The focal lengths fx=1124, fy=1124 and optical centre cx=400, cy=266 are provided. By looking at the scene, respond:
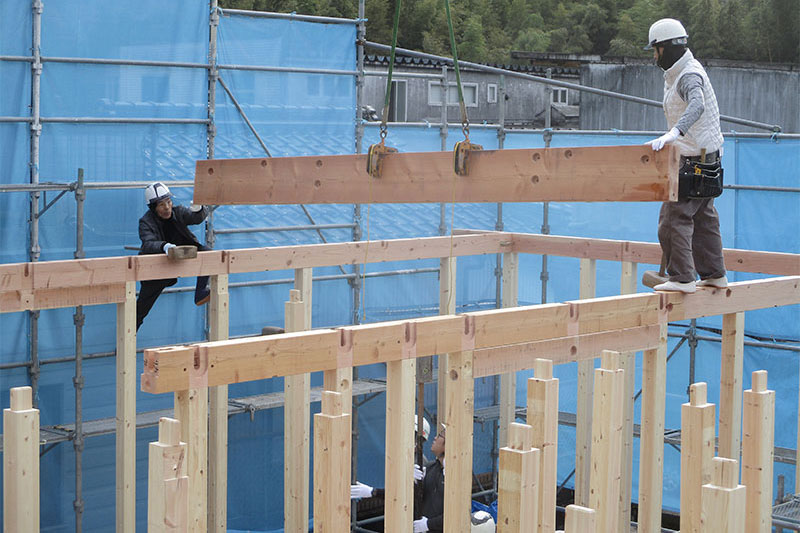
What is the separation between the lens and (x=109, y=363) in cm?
941

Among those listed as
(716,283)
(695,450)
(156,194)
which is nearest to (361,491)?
(156,194)

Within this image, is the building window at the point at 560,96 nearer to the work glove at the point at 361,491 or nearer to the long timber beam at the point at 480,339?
the work glove at the point at 361,491

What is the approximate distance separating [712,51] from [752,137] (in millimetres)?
29298

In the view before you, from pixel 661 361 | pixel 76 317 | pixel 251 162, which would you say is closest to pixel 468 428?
pixel 661 361

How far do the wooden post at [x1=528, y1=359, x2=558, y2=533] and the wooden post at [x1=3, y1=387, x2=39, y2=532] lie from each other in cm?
208

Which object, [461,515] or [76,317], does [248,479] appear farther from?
[461,515]

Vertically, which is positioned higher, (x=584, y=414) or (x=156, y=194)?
(x=156, y=194)

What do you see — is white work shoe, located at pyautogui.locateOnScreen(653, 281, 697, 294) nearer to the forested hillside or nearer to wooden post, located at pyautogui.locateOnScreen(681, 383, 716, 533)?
wooden post, located at pyautogui.locateOnScreen(681, 383, 716, 533)

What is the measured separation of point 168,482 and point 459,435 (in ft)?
4.53

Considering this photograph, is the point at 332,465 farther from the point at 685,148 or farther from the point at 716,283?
the point at 716,283

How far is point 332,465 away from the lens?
4.07 m

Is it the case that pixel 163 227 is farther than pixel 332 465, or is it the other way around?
pixel 163 227

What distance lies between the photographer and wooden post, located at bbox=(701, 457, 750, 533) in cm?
387

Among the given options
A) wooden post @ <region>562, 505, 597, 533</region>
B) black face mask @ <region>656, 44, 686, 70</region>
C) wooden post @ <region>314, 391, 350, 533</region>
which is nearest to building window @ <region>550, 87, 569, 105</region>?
black face mask @ <region>656, 44, 686, 70</region>
